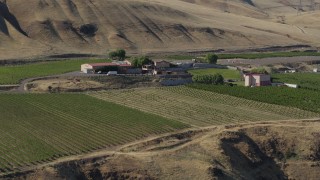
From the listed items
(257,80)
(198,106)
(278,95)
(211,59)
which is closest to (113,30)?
(211,59)

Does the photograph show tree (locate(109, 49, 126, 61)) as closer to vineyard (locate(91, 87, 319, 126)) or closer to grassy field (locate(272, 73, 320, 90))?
vineyard (locate(91, 87, 319, 126))

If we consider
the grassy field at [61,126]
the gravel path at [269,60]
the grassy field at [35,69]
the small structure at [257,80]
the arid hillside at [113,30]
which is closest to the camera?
the grassy field at [61,126]

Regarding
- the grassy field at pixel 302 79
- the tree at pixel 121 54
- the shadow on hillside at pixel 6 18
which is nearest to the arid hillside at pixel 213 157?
the grassy field at pixel 302 79

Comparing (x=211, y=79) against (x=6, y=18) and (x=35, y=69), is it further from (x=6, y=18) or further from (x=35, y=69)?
(x=6, y=18)

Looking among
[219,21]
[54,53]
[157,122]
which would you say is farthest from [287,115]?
[219,21]

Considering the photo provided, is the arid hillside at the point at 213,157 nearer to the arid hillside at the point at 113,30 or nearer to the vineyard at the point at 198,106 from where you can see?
the vineyard at the point at 198,106

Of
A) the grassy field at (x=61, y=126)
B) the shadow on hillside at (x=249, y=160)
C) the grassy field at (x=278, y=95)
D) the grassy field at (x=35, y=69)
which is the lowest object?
the shadow on hillside at (x=249, y=160)

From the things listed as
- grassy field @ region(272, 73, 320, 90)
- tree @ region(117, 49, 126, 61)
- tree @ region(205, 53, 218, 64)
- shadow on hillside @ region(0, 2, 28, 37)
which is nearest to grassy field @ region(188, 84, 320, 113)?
grassy field @ region(272, 73, 320, 90)
